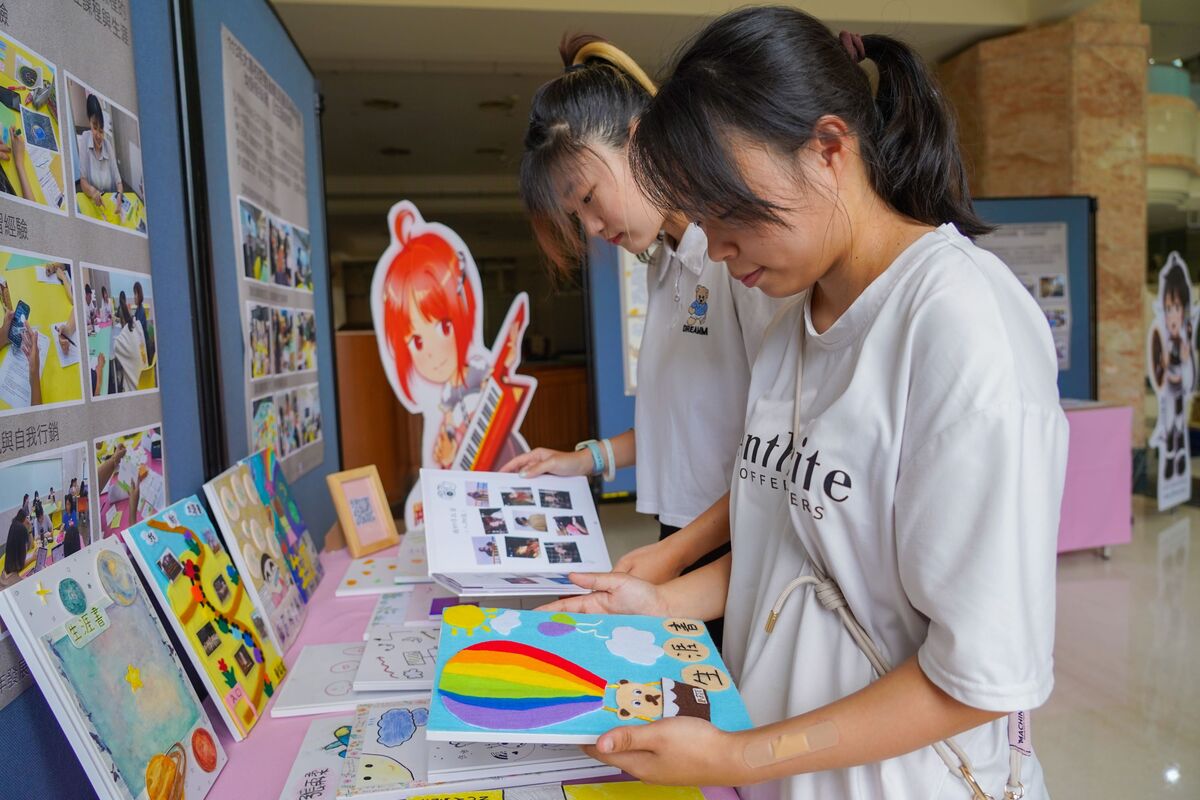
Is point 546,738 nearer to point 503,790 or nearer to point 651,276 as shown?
point 503,790

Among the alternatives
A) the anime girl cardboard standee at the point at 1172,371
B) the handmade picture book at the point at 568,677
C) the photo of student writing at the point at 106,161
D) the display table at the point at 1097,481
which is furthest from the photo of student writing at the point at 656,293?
the anime girl cardboard standee at the point at 1172,371

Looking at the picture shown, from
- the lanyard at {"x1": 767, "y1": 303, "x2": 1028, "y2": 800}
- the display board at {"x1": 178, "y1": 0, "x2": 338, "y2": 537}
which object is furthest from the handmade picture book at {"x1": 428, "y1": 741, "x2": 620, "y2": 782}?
the display board at {"x1": 178, "y1": 0, "x2": 338, "y2": 537}

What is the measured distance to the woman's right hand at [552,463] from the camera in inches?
59.9

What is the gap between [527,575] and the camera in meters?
1.19

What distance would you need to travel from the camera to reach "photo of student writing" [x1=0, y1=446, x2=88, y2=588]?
730mm

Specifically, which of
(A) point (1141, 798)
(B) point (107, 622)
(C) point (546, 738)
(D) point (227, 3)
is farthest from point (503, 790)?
(A) point (1141, 798)

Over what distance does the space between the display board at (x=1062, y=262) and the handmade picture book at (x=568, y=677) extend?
14.6ft

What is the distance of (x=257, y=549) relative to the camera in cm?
127

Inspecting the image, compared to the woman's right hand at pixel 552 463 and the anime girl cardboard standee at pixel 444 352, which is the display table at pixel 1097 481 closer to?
the anime girl cardboard standee at pixel 444 352

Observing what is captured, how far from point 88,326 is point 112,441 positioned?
0.48 feet

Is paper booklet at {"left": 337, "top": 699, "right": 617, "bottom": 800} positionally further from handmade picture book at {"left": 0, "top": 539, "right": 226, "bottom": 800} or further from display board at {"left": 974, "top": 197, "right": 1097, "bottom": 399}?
display board at {"left": 974, "top": 197, "right": 1097, "bottom": 399}

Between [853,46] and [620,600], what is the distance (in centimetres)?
71

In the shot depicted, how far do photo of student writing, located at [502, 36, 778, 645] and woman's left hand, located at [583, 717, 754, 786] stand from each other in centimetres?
47

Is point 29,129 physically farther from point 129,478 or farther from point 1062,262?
point 1062,262
